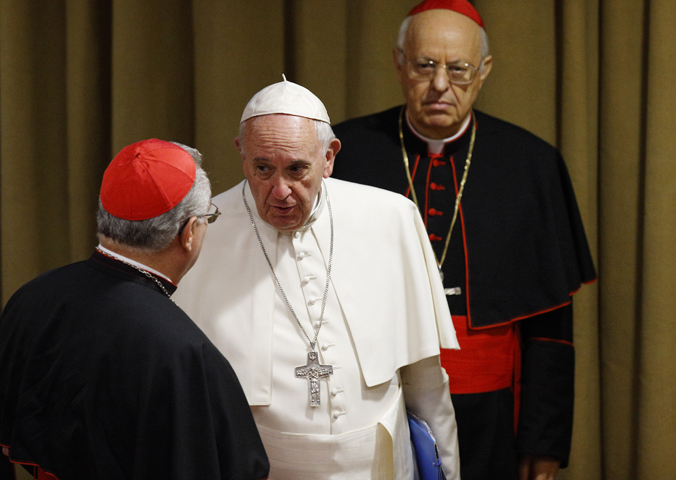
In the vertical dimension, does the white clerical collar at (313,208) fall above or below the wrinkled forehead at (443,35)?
below

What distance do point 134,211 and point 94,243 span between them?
6.61 ft

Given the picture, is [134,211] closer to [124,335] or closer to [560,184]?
[124,335]

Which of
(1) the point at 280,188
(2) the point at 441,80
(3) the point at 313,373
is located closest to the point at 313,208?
(1) the point at 280,188

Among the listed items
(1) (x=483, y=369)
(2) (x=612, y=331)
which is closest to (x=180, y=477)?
(1) (x=483, y=369)

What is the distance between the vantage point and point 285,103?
6.00ft

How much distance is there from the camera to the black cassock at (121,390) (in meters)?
1.41

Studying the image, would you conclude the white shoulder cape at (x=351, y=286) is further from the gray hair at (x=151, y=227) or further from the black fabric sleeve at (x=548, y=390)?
the black fabric sleeve at (x=548, y=390)

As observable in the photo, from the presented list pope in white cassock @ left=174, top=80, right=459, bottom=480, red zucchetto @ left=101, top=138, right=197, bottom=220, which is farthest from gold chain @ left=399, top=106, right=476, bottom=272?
red zucchetto @ left=101, top=138, right=197, bottom=220

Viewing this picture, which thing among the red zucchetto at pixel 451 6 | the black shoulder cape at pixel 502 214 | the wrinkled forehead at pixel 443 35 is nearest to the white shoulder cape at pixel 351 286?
the black shoulder cape at pixel 502 214

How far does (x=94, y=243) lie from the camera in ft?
11.1

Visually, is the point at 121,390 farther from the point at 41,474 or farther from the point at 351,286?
the point at 351,286

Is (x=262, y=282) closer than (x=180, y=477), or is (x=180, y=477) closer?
(x=180, y=477)

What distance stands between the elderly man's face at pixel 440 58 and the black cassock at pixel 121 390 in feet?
4.25

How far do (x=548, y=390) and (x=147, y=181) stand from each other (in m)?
1.64
